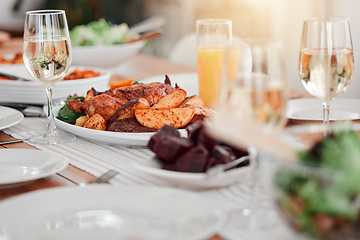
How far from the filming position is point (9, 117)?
1.56 meters

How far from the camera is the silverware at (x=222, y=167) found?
2.79 feet

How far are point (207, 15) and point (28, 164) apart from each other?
438cm

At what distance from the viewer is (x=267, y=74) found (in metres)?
0.82

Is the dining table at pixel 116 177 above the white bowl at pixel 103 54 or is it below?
below

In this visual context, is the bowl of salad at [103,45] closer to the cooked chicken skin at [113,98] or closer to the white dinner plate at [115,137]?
the cooked chicken skin at [113,98]

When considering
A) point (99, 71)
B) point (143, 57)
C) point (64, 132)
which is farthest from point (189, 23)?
point (64, 132)

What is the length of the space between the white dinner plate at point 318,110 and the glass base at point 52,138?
0.63 m

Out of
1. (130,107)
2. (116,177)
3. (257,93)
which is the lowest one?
(116,177)

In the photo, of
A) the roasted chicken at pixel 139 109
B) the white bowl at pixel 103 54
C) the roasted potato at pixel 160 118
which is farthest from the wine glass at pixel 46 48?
the white bowl at pixel 103 54

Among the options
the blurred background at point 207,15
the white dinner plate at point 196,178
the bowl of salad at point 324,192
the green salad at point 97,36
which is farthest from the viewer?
the blurred background at point 207,15

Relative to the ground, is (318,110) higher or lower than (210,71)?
lower

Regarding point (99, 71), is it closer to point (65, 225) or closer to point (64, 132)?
point (64, 132)

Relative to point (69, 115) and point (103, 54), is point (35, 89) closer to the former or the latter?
point (69, 115)

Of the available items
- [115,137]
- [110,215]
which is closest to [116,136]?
[115,137]
